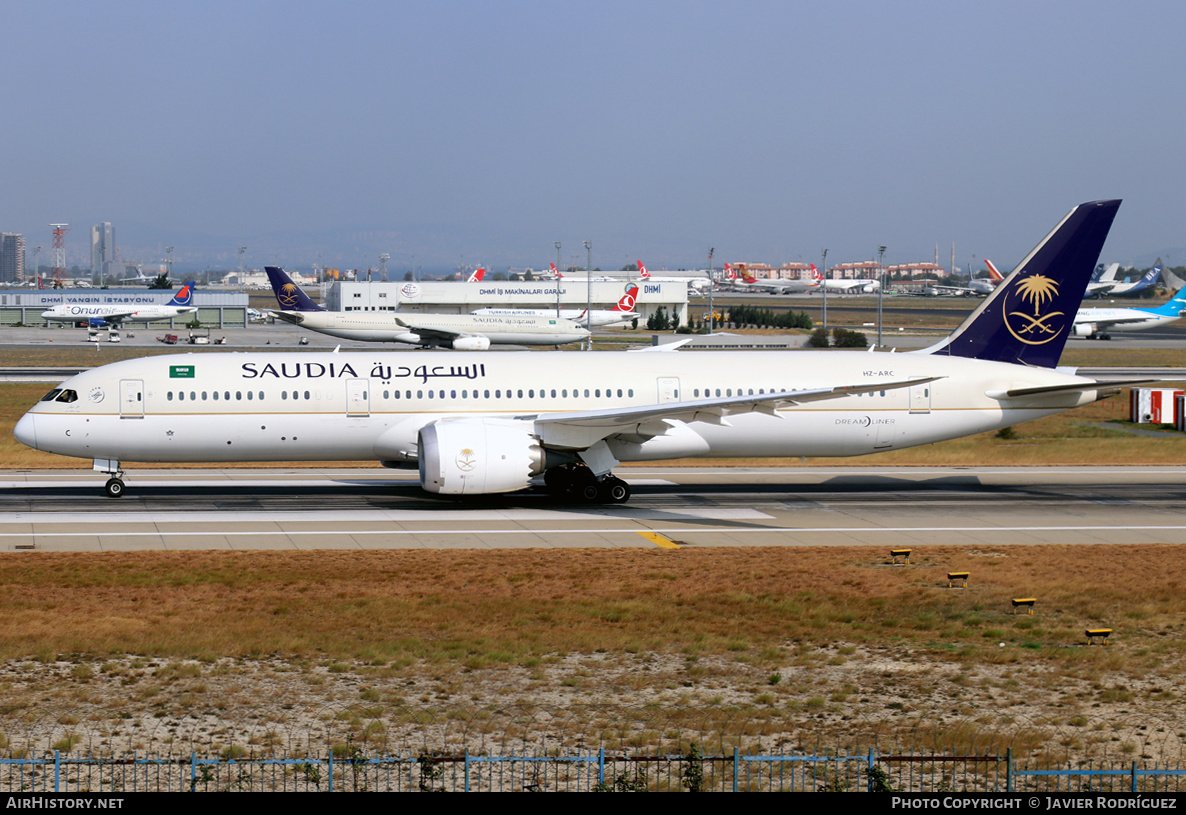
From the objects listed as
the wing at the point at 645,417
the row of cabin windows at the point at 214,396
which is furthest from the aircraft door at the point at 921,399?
the row of cabin windows at the point at 214,396

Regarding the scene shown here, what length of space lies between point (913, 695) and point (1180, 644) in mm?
5988

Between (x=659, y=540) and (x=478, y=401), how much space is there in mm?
8422

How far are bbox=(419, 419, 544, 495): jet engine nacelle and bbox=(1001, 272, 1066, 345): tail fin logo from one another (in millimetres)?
16839

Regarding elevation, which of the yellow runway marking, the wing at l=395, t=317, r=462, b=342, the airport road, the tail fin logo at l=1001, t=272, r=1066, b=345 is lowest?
the yellow runway marking

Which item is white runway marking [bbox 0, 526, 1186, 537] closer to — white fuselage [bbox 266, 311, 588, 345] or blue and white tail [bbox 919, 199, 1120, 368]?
blue and white tail [bbox 919, 199, 1120, 368]

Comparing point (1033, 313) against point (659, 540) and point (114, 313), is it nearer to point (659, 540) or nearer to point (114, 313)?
point (659, 540)

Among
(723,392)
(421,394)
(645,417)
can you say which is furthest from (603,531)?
(421,394)

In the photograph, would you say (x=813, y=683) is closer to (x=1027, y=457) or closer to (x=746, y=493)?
(x=746, y=493)

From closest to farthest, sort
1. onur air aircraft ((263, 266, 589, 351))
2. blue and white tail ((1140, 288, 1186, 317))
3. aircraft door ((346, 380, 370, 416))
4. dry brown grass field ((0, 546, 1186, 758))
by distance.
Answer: dry brown grass field ((0, 546, 1186, 758)) < aircraft door ((346, 380, 370, 416)) < onur air aircraft ((263, 266, 589, 351)) < blue and white tail ((1140, 288, 1186, 317))

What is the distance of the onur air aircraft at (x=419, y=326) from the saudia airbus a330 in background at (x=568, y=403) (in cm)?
7645

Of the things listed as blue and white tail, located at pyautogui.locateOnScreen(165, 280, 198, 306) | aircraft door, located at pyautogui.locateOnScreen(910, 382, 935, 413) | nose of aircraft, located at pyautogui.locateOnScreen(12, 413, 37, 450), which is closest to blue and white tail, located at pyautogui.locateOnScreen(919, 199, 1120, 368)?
aircraft door, located at pyautogui.locateOnScreen(910, 382, 935, 413)

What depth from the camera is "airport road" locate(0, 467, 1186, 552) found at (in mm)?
29328

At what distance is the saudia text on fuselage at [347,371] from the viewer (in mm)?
34688
